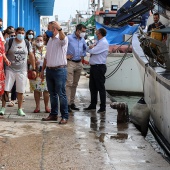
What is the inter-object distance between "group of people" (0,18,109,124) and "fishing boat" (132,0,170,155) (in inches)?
41.0

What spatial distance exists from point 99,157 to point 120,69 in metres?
9.64

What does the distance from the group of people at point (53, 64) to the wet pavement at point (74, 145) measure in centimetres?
47

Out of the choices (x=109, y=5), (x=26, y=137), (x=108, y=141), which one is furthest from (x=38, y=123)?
(x=109, y=5)

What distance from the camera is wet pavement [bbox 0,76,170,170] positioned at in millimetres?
5160

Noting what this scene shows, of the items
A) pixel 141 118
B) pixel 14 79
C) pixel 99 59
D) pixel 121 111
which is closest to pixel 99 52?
pixel 99 59

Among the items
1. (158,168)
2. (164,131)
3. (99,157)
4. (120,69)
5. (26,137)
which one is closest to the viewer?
(158,168)

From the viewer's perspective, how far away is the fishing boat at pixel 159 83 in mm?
6559

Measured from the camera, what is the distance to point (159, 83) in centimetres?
701

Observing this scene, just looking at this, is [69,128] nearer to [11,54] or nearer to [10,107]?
[11,54]

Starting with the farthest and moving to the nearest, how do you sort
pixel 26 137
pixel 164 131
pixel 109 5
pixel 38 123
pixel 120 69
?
pixel 109 5, pixel 120 69, pixel 38 123, pixel 164 131, pixel 26 137

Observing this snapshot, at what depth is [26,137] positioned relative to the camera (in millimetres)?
6375

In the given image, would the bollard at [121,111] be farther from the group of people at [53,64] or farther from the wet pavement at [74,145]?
the group of people at [53,64]

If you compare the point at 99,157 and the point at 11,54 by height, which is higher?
the point at 11,54

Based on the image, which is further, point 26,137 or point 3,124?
point 3,124
